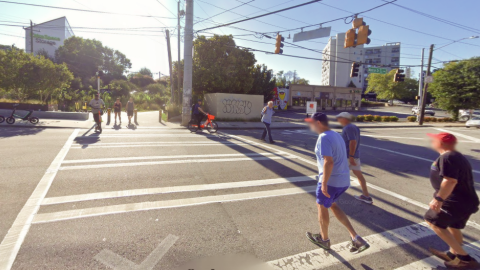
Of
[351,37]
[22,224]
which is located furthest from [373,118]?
[22,224]

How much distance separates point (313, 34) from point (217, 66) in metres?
12.4

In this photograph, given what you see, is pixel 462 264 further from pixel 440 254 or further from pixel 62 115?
pixel 62 115

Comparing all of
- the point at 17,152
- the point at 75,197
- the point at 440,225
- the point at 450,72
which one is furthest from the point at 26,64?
the point at 450,72

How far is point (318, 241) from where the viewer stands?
334cm

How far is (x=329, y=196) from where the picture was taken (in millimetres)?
3051

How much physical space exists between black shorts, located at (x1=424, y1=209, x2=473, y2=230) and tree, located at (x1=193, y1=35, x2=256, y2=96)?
73.4 feet

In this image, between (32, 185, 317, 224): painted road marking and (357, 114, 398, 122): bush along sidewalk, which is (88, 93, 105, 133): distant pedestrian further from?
(357, 114, 398, 122): bush along sidewalk

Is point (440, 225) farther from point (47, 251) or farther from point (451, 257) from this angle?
point (47, 251)

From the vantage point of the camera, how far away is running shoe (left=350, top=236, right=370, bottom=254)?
10.3 feet

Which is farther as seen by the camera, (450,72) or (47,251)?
(450,72)

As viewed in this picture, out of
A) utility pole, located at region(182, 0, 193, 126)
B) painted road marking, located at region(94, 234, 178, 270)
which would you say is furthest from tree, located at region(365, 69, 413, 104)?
painted road marking, located at region(94, 234, 178, 270)

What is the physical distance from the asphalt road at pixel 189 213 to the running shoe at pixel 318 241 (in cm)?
9

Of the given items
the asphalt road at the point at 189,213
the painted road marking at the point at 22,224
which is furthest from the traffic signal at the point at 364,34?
the painted road marking at the point at 22,224

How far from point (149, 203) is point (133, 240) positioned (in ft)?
3.95
